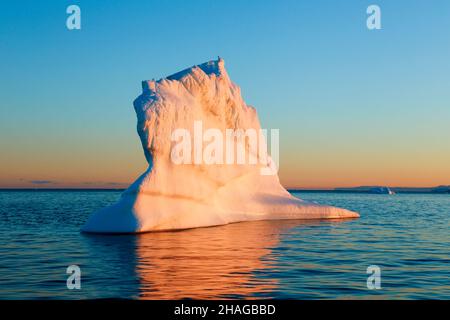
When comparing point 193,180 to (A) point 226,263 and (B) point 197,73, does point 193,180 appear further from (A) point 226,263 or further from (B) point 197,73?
(A) point 226,263

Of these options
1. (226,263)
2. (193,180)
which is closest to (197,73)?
(193,180)

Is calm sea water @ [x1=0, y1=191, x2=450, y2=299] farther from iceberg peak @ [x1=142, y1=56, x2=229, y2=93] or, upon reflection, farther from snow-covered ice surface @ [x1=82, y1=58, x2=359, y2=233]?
iceberg peak @ [x1=142, y1=56, x2=229, y2=93]

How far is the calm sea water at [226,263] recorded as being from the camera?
969 centimetres

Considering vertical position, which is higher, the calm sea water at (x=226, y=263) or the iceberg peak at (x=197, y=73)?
the iceberg peak at (x=197, y=73)

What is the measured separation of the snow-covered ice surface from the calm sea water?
1.31 metres

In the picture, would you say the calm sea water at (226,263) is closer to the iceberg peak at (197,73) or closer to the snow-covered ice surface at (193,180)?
the snow-covered ice surface at (193,180)

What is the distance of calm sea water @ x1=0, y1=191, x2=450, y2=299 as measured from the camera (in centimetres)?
969

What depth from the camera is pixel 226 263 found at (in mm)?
13156

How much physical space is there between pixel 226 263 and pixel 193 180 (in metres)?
10.4

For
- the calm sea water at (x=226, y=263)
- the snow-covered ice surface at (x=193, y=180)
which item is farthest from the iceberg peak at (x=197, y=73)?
the calm sea water at (x=226, y=263)

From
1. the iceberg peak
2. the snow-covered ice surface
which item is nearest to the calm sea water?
the snow-covered ice surface

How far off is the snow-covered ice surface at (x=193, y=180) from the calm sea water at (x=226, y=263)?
4.31 ft
